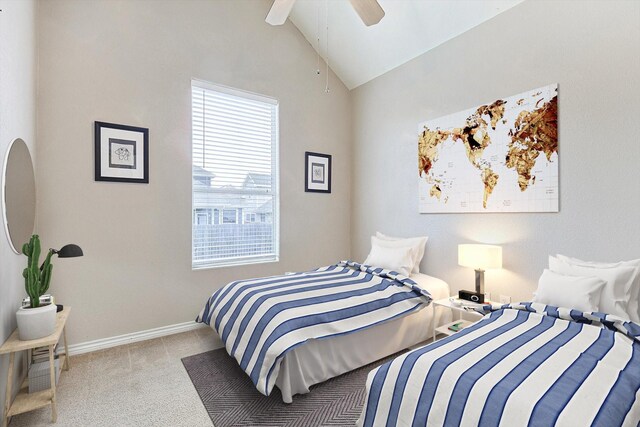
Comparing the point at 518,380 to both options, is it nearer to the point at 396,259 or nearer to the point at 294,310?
the point at 294,310

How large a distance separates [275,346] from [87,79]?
2.82m

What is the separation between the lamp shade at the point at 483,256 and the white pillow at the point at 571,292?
0.49 m

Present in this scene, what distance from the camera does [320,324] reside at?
213 cm

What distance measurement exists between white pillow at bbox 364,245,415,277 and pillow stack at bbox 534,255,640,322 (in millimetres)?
1278

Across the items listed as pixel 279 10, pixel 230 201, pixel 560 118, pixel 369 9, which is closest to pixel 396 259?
pixel 560 118

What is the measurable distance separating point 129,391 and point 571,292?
3078mm

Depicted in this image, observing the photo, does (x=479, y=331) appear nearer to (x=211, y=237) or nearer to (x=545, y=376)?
(x=545, y=376)

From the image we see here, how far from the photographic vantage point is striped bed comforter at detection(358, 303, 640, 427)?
3.68 ft

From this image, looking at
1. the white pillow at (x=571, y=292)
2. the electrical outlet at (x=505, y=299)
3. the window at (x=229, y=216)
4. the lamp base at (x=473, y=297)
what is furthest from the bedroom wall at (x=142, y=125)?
the white pillow at (x=571, y=292)

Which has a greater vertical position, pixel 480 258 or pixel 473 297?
pixel 480 258

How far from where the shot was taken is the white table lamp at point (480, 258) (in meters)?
2.68

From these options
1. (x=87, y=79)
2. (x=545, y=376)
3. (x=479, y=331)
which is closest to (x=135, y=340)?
(x=87, y=79)

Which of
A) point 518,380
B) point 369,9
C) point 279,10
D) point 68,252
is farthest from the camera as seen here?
point 279,10

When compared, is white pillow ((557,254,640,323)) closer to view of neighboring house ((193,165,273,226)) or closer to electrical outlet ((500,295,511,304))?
electrical outlet ((500,295,511,304))
